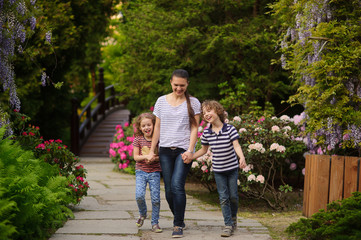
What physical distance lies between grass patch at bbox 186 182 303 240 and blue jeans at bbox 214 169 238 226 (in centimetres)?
56

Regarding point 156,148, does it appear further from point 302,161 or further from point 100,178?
point 100,178

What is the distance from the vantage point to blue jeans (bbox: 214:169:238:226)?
18.8 ft

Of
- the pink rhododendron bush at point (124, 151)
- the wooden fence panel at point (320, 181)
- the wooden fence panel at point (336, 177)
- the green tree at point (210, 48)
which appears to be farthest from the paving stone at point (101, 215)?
the pink rhododendron bush at point (124, 151)

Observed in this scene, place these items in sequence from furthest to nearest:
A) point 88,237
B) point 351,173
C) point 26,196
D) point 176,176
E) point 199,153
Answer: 1. point 351,173
2. point 199,153
3. point 176,176
4. point 88,237
5. point 26,196

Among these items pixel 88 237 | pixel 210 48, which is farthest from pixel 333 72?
pixel 210 48

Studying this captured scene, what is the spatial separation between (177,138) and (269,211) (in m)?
3.24

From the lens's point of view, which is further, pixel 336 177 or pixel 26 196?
pixel 336 177

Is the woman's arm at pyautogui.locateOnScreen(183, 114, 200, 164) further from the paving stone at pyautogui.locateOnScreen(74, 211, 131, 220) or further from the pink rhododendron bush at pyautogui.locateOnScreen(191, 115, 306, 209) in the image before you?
the pink rhododendron bush at pyautogui.locateOnScreen(191, 115, 306, 209)

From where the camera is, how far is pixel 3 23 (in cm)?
632

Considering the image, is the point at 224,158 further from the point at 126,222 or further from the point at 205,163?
the point at 205,163

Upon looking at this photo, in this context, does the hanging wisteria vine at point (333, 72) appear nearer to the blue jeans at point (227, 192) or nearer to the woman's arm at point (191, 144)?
the blue jeans at point (227, 192)

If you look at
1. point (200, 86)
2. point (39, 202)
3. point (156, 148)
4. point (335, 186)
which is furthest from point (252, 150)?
point (200, 86)

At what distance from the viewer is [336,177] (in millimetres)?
6355

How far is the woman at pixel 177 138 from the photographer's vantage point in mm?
5547
